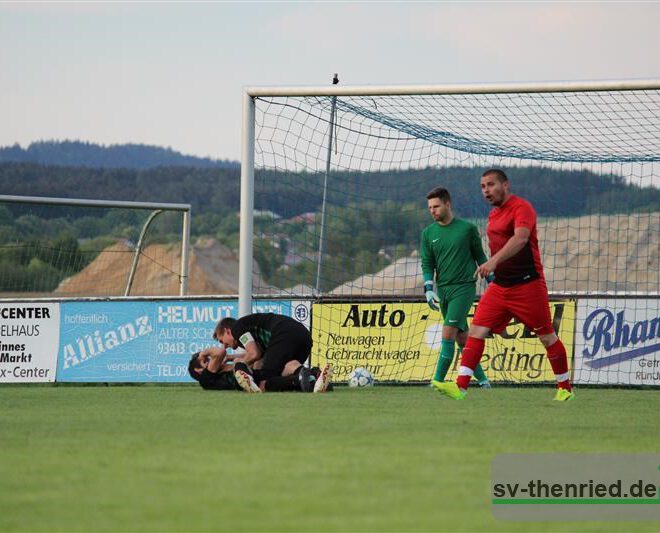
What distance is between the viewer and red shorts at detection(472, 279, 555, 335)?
10938 mm

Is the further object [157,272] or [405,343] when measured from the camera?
[157,272]

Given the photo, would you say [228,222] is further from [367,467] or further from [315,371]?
[367,467]

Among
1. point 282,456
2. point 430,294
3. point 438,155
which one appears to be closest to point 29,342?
point 438,155

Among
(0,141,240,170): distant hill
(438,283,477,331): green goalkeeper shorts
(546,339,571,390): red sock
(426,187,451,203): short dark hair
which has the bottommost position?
(546,339,571,390): red sock

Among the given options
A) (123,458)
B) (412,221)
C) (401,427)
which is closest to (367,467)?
(123,458)

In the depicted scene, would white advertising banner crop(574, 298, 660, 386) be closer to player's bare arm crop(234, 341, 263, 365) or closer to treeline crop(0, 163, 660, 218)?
treeline crop(0, 163, 660, 218)

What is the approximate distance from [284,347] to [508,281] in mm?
2653

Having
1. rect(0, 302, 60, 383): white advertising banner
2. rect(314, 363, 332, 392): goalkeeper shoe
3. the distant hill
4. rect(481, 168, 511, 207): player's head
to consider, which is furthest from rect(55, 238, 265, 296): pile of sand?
the distant hill

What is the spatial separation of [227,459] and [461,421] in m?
2.71

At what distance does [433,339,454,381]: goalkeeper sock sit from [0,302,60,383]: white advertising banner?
20.3ft

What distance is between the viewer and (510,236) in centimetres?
1102

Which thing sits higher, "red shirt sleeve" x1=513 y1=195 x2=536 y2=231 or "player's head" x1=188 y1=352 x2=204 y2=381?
"red shirt sleeve" x1=513 y1=195 x2=536 y2=231

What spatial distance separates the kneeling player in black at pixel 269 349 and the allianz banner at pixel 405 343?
8.49 feet

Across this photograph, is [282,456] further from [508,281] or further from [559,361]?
[559,361]
